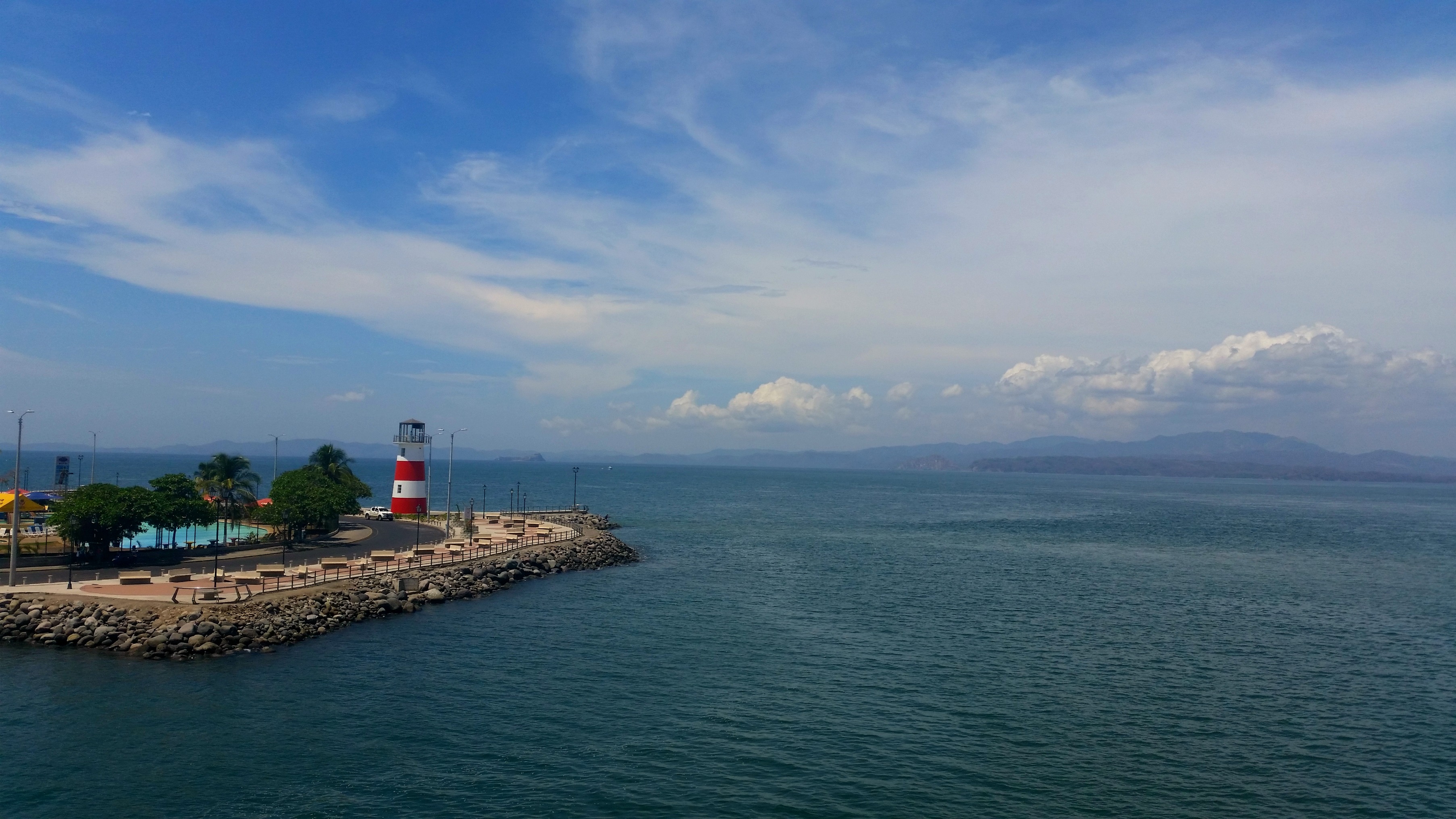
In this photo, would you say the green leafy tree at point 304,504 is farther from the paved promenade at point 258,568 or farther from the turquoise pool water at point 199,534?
the turquoise pool water at point 199,534

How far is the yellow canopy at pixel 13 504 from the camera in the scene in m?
62.1

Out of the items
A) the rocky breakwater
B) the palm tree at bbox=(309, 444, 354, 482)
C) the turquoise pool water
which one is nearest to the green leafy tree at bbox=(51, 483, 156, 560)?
the rocky breakwater

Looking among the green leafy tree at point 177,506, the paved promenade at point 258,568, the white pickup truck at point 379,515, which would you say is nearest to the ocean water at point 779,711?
the paved promenade at point 258,568

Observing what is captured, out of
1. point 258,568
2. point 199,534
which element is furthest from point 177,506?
point 199,534

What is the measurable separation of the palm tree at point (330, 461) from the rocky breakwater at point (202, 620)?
4140cm

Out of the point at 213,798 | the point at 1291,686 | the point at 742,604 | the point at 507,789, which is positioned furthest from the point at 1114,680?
the point at 213,798

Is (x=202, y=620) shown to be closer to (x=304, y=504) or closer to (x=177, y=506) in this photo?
(x=177, y=506)

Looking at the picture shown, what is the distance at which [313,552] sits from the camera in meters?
61.0

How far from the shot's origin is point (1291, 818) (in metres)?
23.7

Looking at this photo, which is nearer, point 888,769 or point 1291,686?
point 888,769

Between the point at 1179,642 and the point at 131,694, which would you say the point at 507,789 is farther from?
the point at 1179,642

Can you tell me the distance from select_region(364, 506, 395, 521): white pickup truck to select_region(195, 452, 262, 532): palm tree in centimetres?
1435

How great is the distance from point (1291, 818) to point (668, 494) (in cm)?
17178

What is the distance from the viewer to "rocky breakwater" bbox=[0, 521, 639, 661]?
37438mm
